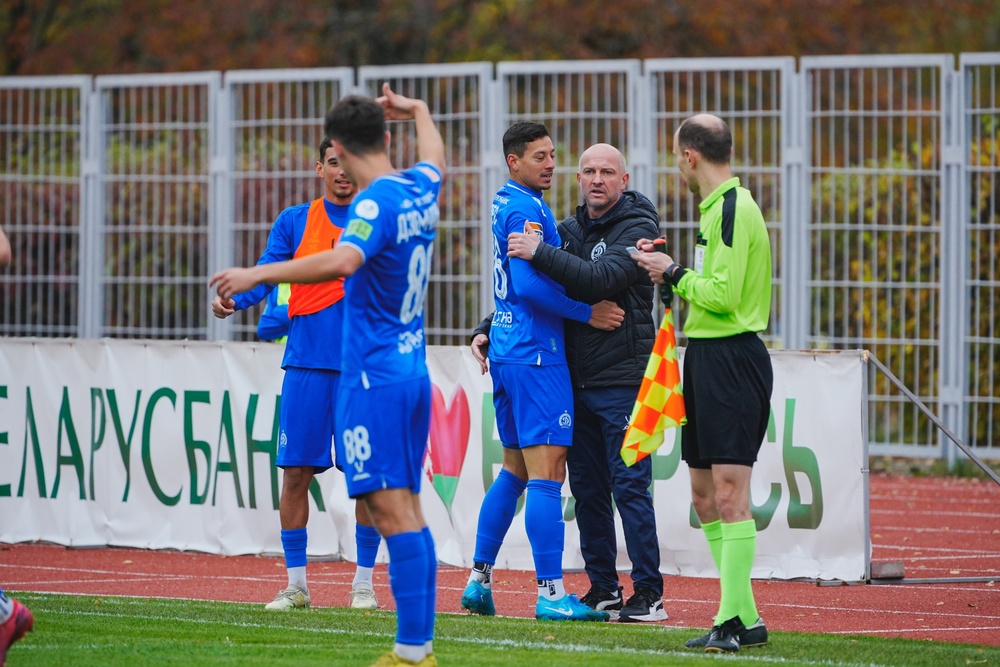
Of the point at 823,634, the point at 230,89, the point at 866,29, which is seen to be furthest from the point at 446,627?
the point at 866,29

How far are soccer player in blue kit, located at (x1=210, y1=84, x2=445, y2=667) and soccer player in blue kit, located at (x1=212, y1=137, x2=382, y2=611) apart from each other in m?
1.83

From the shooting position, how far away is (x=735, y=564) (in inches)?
256

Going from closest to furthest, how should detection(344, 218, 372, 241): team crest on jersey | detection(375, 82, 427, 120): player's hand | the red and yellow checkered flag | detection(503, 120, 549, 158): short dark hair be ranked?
detection(344, 218, 372, 241): team crest on jersey → detection(375, 82, 427, 120): player's hand → the red and yellow checkered flag → detection(503, 120, 549, 158): short dark hair

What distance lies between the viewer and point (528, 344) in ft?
24.8

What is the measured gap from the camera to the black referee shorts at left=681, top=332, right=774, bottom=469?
651 centimetres

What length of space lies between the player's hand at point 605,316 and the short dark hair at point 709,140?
130cm

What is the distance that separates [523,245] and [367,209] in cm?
191

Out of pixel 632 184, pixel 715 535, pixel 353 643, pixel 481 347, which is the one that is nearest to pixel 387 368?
pixel 353 643

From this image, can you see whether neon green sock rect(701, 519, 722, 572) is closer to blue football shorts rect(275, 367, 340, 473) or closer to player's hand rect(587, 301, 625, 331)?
player's hand rect(587, 301, 625, 331)

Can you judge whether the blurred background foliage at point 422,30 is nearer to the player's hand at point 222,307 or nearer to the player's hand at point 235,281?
the player's hand at point 222,307

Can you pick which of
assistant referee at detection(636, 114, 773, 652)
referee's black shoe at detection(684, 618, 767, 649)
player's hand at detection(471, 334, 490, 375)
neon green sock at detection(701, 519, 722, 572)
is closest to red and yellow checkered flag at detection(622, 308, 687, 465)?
assistant referee at detection(636, 114, 773, 652)

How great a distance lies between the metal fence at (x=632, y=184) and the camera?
49.0ft

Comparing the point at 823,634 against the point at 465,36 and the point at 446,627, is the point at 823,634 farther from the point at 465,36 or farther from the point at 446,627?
the point at 465,36

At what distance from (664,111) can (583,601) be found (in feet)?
28.1
